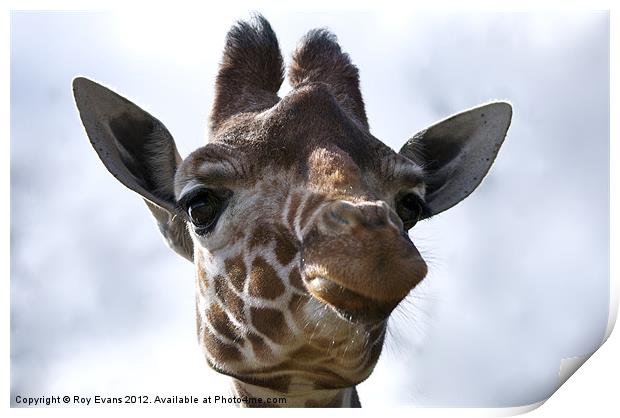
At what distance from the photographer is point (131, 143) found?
361 cm

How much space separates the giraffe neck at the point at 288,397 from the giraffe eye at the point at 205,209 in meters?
0.78

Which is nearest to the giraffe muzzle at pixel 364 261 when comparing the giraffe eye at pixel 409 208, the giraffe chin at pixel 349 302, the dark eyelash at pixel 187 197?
the giraffe chin at pixel 349 302

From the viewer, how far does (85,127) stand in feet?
11.4

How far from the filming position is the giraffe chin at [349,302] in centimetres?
252

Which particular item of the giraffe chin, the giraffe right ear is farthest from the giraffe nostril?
the giraffe right ear

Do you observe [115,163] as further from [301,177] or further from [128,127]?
[301,177]

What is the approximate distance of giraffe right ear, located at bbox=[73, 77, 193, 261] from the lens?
3.47 meters

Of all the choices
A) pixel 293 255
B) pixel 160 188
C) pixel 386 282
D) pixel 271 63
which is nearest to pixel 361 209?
Answer: pixel 386 282

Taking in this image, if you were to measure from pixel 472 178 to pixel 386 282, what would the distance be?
151 centimetres

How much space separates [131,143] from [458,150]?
5.41ft

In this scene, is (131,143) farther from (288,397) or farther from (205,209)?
(288,397)

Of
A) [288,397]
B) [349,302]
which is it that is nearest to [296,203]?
[349,302]

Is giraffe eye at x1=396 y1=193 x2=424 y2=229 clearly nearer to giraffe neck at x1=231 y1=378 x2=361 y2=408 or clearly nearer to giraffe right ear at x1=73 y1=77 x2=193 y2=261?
giraffe neck at x1=231 y1=378 x2=361 y2=408

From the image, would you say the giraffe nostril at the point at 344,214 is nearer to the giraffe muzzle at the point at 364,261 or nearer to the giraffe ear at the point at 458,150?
the giraffe muzzle at the point at 364,261
